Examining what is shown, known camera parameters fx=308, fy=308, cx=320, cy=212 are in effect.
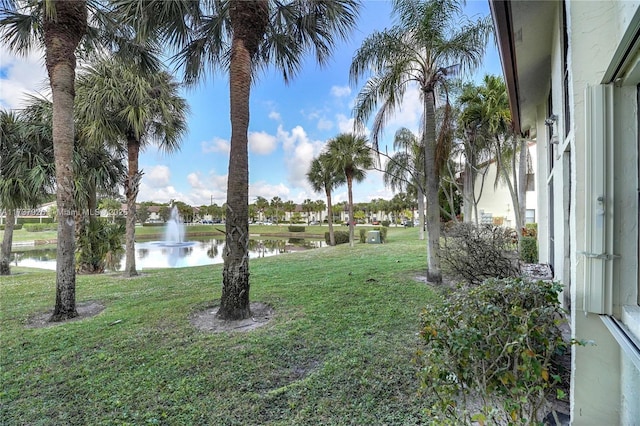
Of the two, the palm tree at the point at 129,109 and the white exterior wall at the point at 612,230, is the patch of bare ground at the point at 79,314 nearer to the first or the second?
the palm tree at the point at 129,109

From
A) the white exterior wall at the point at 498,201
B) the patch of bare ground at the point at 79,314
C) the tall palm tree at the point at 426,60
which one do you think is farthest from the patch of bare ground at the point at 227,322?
the white exterior wall at the point at 498,201

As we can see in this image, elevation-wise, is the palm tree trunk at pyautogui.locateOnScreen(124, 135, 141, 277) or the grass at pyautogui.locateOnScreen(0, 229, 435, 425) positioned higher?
the palm tree trunk at pyautogui.locateOnScreen(124, 135, 141, 277)

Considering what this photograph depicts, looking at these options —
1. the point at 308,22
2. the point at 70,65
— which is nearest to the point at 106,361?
the point at 70,65

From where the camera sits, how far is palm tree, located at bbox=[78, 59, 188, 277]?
27.8 ft

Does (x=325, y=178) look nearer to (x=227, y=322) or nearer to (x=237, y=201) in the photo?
(x=237, y=201)

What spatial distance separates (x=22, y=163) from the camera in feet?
31.8

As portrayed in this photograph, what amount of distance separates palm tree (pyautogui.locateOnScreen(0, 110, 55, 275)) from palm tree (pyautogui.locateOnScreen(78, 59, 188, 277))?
2.03m

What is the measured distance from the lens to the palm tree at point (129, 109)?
27.8ft

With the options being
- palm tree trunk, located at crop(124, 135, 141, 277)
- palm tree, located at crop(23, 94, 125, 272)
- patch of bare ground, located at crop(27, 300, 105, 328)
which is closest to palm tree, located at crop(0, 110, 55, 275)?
palm tree, located at crop(23, 94, 125, 272)

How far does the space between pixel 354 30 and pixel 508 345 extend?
6.65 m

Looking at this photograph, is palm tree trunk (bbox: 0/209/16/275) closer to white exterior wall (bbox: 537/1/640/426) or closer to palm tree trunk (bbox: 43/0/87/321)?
palm tree trunk (bbox: 43/0/87/321)

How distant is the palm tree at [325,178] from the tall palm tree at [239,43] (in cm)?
1488

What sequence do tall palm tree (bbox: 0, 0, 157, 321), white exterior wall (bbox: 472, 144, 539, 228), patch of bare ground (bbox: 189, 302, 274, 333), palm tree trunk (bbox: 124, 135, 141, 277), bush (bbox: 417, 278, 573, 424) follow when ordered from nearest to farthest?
1. bush (bbox: 417, 278, 573, 424)
2. patch of bare ground (bbox: 189, 302, 274, 333)
3. tall palm tree (bbox: 0, 0, 157, 321)
4. palm tree trunk (bbox: 124, 135, 141, 277)
5. white exterior wall (bbox: 472, 144, 539, 228)

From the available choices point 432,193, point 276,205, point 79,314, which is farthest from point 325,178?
A: point 276,205
